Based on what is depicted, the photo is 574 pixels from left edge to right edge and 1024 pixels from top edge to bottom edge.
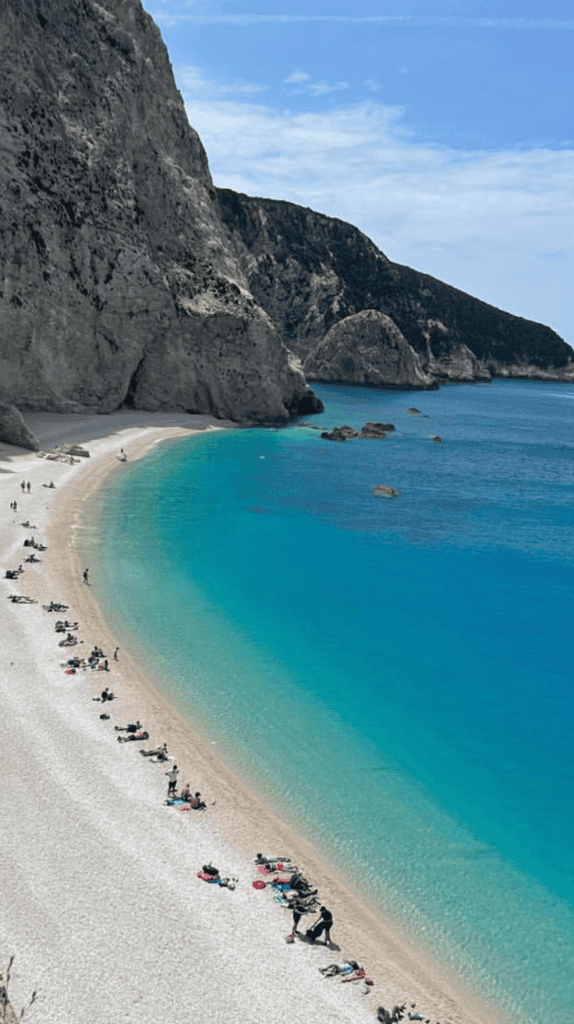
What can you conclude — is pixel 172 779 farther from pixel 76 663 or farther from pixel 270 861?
pixel 76 663

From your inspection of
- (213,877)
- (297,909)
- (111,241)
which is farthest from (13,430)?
(297,909)

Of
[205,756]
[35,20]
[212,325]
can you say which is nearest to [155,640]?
[205,756]

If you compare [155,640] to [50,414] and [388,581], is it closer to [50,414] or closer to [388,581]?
[388,581]

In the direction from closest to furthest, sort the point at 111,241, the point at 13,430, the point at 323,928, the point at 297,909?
1. the point at 323,928
2. the point at 297,909
3. the point at 13,430
4. the point at 111,241

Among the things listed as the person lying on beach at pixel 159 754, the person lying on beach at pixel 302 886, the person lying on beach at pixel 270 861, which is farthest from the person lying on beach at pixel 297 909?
the person lying on beach at pixel 159 754

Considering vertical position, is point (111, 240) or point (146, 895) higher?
point (111, 240)

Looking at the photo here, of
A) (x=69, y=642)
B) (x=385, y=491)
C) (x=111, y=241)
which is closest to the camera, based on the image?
(x=69, y=642)
